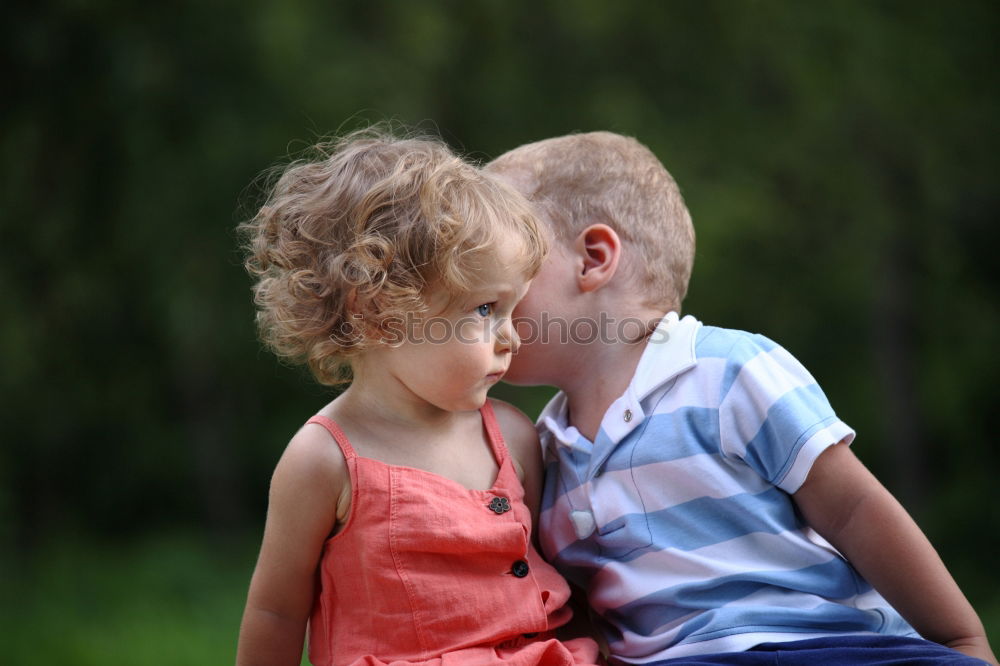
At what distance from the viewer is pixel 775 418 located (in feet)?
5.77

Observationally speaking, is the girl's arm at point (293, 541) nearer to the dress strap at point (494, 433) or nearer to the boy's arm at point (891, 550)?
the dress strap at point (494, 433)

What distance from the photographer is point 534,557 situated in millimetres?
1910

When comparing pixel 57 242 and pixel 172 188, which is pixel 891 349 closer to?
pixel 172 188

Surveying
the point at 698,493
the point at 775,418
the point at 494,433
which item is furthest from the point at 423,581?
the point at 775,418

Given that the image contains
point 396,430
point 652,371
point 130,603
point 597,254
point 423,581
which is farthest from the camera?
point 130,603

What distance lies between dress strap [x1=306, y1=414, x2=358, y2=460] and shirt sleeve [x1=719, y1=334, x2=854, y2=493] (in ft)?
2.18

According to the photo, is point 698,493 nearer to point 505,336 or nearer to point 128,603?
point 505,336

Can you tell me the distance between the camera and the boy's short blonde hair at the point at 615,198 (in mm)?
2084

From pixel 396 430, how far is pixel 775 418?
671 millimetres

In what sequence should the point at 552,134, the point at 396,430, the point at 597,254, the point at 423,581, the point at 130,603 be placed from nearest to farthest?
the point at 423,581 → the point at 396,430 → the point at 597,254 → the point at 130,603 → the point at 552,134

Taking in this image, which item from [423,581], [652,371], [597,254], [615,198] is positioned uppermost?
[615,198]

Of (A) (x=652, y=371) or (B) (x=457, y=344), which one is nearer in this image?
(B) (x=457, y=344)

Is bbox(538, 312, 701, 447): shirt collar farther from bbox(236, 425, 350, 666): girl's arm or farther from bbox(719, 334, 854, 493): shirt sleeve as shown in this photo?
bbox(236, 425, 350, 666): girl's arm

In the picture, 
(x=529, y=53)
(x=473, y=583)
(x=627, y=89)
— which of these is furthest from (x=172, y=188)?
(x=473, y=583)
